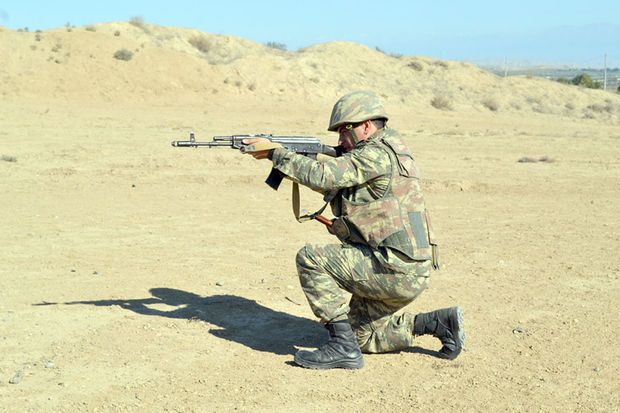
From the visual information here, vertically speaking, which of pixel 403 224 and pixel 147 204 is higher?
pixel 403 224

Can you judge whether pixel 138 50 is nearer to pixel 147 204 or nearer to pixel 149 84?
pixel 149 84

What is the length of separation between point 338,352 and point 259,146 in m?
1.28

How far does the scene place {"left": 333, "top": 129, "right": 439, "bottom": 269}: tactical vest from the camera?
16.3 feet

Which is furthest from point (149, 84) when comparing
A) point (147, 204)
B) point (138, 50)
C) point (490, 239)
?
point (490, 239)

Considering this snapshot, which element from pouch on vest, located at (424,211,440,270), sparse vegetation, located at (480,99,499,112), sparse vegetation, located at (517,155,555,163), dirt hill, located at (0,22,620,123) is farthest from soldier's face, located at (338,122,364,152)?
sparse vegetation, located at (480,99,499,112)

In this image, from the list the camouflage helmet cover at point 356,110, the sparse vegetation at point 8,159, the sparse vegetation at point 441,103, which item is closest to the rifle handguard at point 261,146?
the camouflage helmet cover at point 356,110

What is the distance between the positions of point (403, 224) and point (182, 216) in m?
5.38

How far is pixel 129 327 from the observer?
228 inches

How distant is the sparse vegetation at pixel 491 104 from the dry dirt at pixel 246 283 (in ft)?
50.5

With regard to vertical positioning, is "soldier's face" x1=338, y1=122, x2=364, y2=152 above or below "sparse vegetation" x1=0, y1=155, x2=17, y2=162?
above

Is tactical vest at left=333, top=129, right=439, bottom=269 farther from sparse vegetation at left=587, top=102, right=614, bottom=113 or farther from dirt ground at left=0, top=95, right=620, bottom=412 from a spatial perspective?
sparse vegetation at left=587, top=102, right=614, bottom=113

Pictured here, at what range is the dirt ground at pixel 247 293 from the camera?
15.8 ft

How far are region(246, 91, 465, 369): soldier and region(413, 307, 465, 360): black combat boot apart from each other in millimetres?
242

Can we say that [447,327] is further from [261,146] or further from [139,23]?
[139,23]
